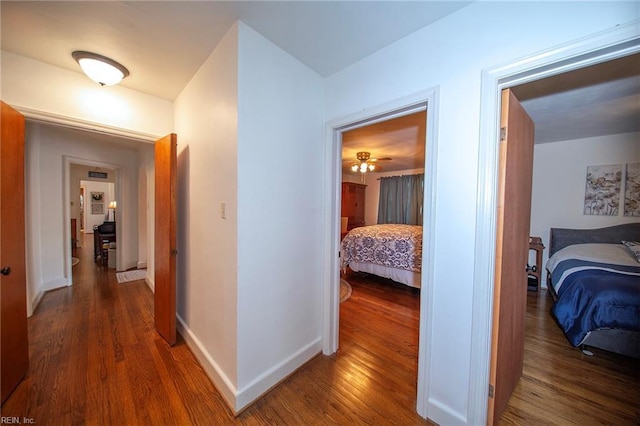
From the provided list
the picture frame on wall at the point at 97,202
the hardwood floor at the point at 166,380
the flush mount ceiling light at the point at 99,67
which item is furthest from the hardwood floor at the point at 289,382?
the picture frame on wall at the point at 97,202

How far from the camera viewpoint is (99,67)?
168 cm

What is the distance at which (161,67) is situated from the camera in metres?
1.83

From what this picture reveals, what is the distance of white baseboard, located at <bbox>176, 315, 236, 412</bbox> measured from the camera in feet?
4.77

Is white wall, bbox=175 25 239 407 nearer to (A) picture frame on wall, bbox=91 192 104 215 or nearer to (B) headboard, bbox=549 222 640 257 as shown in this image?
(B) headboard, bbox=549 222 640 257

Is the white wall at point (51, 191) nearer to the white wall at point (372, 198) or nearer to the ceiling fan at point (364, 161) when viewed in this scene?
the ceiling fan at point (364, 161)

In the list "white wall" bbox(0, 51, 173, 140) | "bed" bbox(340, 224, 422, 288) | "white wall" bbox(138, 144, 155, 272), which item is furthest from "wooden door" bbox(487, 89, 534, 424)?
"white wall" bbox(138, 144, 155, 272)

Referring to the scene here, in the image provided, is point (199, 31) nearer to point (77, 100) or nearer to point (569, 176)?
point (77, 100)

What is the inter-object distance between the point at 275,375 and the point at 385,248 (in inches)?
97.7

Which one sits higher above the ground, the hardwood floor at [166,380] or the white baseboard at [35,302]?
the white baseboard at [35,302]

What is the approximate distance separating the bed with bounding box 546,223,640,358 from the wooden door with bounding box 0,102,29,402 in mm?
4390

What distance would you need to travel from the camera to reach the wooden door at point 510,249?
1.20m

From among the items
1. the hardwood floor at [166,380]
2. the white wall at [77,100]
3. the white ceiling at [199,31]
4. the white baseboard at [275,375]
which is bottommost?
the hardwood floor at [166,380]

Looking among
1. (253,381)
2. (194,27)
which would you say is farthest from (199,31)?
(253,381)

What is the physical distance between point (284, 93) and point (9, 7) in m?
1.59
